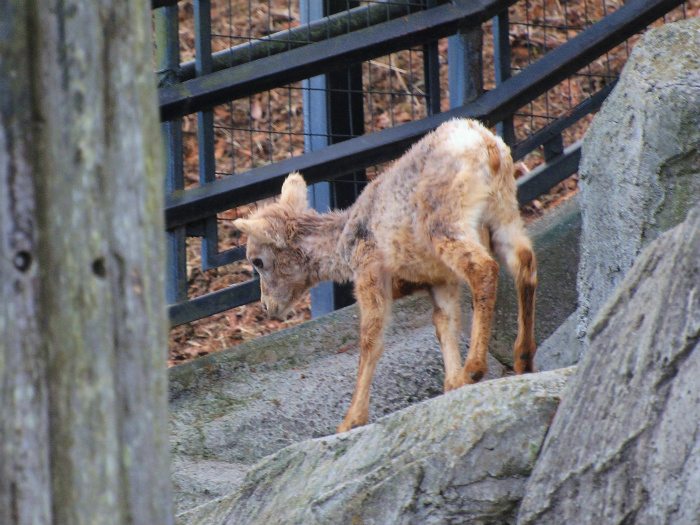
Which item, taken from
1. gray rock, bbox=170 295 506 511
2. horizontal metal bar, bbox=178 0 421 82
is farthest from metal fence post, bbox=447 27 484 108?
gray rock, bbox=170 295 506 511

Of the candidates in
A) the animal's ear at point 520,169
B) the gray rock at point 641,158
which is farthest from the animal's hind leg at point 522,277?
the animal's ear at point 520,169

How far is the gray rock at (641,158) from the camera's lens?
16.4 feet

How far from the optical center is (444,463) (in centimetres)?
378

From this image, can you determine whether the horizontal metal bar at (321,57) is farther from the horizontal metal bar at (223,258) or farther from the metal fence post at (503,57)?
the horizontal metal bar at (223,258)

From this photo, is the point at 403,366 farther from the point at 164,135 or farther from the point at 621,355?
the point at 621,355

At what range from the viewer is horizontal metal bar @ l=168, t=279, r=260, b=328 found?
256 inches

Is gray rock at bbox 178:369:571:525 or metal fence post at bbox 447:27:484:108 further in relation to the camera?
metal fence post at bbox 447:27:484:108

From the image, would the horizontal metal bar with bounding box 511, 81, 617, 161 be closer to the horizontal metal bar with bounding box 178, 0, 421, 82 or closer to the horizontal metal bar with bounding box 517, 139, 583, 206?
the horizontal metal bar with bounding box 517, 139, 583, 206

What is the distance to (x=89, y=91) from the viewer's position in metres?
2.17

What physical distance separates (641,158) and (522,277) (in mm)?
869

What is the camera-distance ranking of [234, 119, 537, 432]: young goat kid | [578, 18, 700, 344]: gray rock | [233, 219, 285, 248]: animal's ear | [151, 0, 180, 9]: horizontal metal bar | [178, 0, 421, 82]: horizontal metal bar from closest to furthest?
1. [578, 18, 700, 344]: gray rock
2. [234, 119, 537, 432]: young goat kid
3. [151, 0, 180, 9]: horizontal metal bar
4. [233, 219, 285, 248]: animal's ear
5. [178, 0, 421, 82]: horizontal metal bar

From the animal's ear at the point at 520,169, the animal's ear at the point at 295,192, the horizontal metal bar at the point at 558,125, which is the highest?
the horizontal metal bar at the point at 558,125

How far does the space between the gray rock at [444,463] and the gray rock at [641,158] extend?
1478 mm

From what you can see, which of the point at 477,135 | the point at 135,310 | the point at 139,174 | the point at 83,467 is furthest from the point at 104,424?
the point at 477,135
